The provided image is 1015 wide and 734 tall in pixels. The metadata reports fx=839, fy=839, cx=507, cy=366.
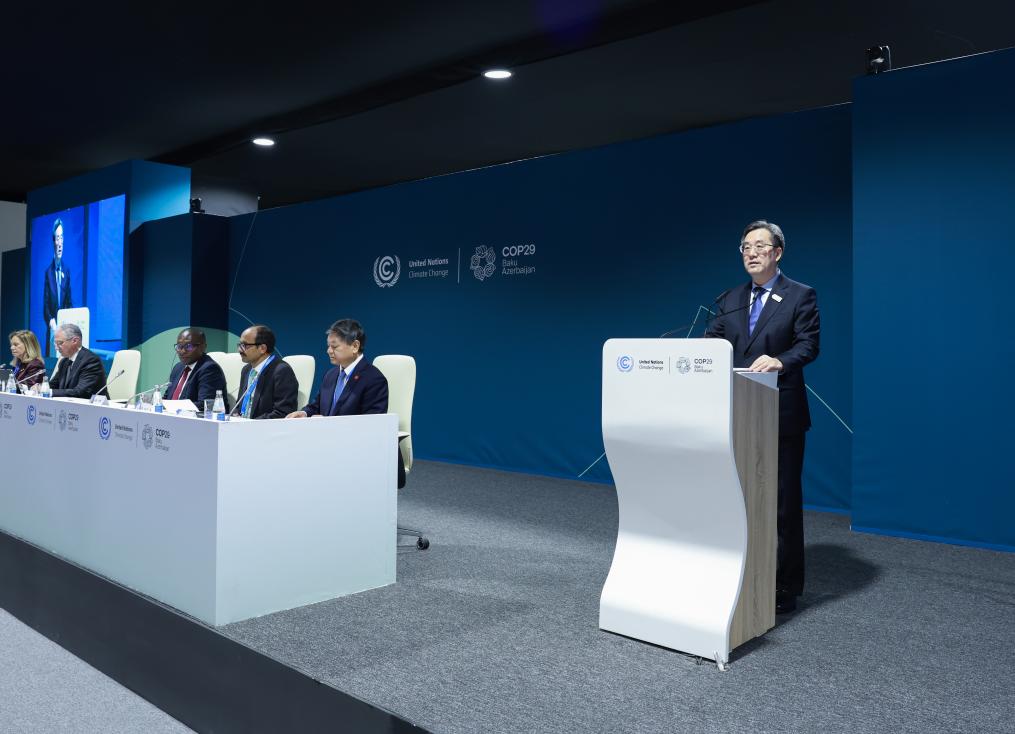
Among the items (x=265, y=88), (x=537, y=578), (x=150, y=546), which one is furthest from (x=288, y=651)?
(x=265, y=88)

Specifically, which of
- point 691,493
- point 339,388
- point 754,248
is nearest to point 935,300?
point 754,248

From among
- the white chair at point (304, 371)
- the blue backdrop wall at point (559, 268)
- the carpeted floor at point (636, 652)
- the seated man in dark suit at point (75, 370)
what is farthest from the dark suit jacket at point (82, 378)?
the blue backdrop wall at point (559, 268)

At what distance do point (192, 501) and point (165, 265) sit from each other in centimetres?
742

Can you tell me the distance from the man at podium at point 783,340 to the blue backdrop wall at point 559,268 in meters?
2.25

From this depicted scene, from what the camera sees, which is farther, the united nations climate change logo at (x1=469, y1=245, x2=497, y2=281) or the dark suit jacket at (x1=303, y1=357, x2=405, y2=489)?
the united nations climate change logo at (x1=469, y1=245, x2=497, y2=281)

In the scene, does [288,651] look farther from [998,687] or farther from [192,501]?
[998,687]

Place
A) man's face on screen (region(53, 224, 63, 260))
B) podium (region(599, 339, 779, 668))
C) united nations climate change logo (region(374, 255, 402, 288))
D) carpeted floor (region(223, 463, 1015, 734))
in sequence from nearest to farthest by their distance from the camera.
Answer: carpeted floor (region(223, 463, 1015, 734)), podium (region(599, 339, 779, 668)), united nations climate change logo (region(374, 255, 402, 288)), man's face on screen (region(53, 224, 63, 260))

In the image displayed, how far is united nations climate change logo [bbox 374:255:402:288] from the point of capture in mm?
7875

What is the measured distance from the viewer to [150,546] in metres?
2.99

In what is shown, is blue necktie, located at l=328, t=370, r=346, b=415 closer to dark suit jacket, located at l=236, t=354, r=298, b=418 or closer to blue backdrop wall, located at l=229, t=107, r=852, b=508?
dark suit jacket, located at l=236, t=354, r=298, b=418

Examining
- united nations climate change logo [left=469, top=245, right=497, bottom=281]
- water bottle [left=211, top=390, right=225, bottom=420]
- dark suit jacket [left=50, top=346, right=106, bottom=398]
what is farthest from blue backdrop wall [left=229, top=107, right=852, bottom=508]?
water bottle [left=211, top=390, right=225, bottom=420]

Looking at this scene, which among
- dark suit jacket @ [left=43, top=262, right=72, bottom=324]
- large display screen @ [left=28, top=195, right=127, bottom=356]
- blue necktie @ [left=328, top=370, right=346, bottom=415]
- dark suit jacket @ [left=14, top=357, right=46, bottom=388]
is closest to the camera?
blue necktie @ [left=328, top=370, right=346, bottom=415]

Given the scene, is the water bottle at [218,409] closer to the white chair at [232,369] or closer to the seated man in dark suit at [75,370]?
the white chair at [232,369]

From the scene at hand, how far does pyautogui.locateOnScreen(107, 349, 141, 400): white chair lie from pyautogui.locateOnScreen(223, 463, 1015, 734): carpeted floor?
3.09 metres
